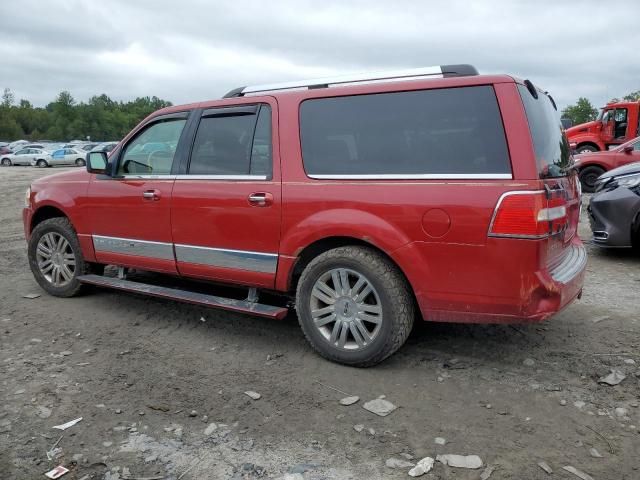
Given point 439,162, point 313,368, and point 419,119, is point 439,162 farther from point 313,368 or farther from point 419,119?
point 313,368

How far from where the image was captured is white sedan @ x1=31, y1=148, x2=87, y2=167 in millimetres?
36969

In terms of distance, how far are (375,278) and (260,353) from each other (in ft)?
3.73

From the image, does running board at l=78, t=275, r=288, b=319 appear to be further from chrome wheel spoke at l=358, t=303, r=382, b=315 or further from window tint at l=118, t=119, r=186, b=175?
window tint at l=118, t=119, r=186, b=175

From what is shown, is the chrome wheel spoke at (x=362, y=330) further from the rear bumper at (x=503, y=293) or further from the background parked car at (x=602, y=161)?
the background parked car at (x=602, y=161)

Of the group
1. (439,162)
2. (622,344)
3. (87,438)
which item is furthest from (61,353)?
(622,344)

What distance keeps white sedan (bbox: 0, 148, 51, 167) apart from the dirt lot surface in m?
36.8

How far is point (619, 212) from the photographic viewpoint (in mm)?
6609

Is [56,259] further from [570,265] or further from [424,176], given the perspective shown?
[570,265]

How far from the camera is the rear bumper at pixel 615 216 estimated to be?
6.54 metres

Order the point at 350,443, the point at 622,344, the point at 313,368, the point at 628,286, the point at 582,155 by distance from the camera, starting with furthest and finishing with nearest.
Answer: the point at 582,155 < the point at 628,286 < the point at 622,344 < the point at 313,368 < the point at 350,443

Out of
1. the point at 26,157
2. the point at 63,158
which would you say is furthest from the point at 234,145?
the point at 26,157

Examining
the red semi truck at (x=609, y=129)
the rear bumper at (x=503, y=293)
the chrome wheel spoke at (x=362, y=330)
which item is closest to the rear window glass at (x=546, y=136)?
the rear bumper at (x=503, y=293)

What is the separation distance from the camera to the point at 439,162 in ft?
11.1

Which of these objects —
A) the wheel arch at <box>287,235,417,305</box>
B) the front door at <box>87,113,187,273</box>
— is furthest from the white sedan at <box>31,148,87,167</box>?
the wheel arch at <box>287,235,417,305</box>
